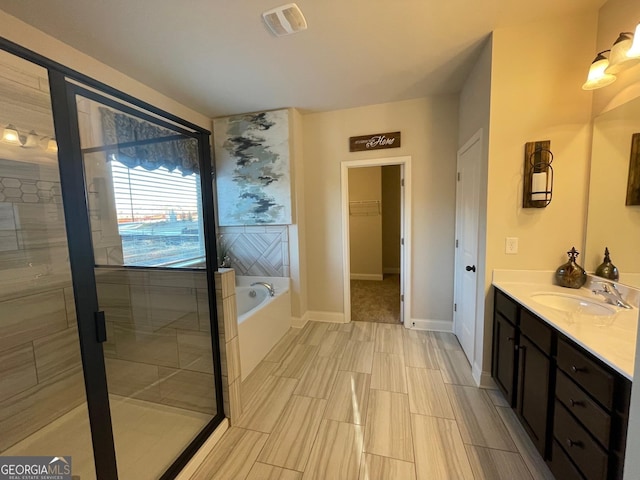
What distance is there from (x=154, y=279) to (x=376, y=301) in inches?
125

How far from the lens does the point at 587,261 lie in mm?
1826

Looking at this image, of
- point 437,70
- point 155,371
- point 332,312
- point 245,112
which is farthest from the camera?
point 332,312

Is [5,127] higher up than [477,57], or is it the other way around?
[477,57]

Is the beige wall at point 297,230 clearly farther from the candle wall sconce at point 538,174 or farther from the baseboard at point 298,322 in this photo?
the candle wall sconce at point 538,174

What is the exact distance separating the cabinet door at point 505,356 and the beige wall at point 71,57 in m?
3.67

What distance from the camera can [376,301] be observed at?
4156 mm

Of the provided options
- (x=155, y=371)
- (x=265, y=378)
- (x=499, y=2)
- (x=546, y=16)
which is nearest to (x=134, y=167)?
(x=155, y=371)

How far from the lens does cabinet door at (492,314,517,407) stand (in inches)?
67.6

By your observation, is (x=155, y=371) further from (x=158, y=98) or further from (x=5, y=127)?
(x=158, y=98)

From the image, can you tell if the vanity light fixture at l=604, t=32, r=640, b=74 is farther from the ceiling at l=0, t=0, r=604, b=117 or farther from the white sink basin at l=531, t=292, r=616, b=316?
the white sink basin at l=531, t=292, r=616, b=316

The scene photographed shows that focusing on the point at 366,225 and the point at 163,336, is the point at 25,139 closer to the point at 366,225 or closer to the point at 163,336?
the point at 163,336

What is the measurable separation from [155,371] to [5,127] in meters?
1.83

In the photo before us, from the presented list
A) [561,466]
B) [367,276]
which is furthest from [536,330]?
[367,276]

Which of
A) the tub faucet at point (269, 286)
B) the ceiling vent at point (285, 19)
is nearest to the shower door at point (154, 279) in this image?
the ceiling vent at point (285, 19)
